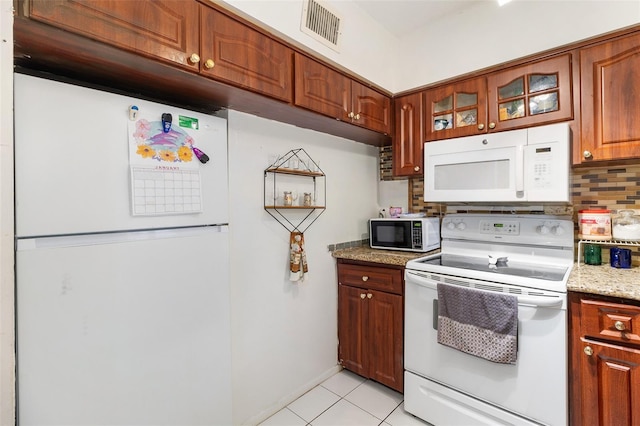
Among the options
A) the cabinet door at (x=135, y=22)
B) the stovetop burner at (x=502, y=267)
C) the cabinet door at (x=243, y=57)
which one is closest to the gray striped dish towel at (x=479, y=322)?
the stovetop burner at (x=502, y=267)

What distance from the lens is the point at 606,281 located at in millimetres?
1378

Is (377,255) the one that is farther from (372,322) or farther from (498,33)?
(498,33)

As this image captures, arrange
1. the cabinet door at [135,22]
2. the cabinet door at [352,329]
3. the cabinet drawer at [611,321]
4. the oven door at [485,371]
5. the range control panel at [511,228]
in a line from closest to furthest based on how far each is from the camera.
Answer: the cabinet door at [135,22], the cabinet drawer at [611,321], the oven door at [485,371], the range control panel at [511,228], the cabinet door at [352,329]

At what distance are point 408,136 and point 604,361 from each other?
1.65 m

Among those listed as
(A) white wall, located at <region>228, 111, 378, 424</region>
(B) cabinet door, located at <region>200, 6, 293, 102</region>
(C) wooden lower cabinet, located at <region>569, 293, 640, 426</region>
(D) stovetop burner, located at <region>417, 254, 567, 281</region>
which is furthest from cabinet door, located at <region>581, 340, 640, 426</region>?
(B) cabinet door, located at <region>200, 6, 293, 102</region>

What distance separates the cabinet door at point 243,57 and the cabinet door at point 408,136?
1.03m

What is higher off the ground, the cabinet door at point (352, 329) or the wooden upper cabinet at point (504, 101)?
the wooden upper cabinet at point (504, 101)

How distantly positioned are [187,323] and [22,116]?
3.14ft

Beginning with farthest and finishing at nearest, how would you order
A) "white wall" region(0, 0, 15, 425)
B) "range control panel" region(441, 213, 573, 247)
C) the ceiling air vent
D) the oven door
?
"range control panel" region(441, 213, 573, 247) → the ceiling air vent → the oven door → "white wall" region(0, 0, 15, 425)

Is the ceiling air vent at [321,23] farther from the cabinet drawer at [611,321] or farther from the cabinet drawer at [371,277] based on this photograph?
the cabinet drawer at [611,321]

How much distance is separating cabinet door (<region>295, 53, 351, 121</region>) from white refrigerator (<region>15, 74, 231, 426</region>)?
0.49 m

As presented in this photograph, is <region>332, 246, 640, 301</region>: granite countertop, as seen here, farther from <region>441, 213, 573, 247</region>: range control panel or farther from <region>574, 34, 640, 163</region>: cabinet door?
<region>574, 34, 640, 163</region>: cabinet door

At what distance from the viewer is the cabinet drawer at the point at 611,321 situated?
3.99 ft

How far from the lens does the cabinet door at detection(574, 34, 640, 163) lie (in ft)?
4.93
